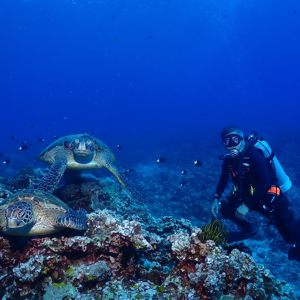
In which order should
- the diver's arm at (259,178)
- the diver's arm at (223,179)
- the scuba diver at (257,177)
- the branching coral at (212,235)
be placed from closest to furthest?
the branching coral at (212,235) < the diver's arm at (259,178) < the scuba diver at (257,177) < the diver's arm at (223,179)

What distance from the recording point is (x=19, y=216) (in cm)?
249

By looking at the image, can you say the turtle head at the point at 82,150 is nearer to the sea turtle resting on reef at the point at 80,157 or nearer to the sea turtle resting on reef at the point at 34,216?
the sea turtle resting on reef at the point at 80,157

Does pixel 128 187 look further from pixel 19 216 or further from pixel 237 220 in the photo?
pixel 237 220

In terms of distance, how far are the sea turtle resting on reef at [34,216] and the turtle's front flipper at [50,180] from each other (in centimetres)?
85

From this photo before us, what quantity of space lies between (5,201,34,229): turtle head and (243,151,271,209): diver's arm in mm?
4081

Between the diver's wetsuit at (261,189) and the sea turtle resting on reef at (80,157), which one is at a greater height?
the sea turtle resting on reef at (80,157)

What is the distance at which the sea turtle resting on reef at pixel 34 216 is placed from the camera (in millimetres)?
2512

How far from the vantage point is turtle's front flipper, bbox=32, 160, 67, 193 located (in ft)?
13.6

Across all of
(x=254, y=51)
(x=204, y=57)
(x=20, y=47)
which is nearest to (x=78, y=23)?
(x=20, y=47)

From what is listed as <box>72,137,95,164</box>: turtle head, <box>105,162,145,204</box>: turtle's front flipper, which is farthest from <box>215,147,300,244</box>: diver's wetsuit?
<box>72,137,95,164</box>: turtle head

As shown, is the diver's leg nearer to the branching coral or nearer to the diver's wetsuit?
the diver's wetsuit

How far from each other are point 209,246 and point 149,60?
516ft

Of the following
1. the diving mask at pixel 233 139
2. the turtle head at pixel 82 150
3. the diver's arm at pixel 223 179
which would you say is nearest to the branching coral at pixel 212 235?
the diving mask at pixel 233 139

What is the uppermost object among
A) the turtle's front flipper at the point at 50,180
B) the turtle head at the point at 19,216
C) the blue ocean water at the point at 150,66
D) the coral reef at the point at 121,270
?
the blue ocean water at the point at 150,66
